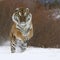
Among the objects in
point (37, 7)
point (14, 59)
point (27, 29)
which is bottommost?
point (14, 59)

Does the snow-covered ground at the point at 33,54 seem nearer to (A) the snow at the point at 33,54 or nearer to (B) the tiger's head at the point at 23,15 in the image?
(A) the snow at the point at 33,54

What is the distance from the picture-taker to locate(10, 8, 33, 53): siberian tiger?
90 centimetres

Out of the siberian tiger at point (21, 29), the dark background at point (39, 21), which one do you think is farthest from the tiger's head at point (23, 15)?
the dark background at point (39, 21)

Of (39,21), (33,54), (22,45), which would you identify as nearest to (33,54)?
(33,54)

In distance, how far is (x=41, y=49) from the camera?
0.97 meters

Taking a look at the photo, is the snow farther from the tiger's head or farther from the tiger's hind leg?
the tiger's head

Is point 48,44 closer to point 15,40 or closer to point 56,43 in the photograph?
point 56,43

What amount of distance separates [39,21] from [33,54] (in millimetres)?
Answer: 214

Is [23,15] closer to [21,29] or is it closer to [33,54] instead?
[21,29]

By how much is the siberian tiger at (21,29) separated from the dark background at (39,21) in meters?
0.06

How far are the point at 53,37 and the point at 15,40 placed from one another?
0.65 feet

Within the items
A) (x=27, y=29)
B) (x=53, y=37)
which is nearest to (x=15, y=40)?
(x=27, y=29)

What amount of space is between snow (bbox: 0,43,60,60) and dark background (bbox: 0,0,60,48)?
7 cm

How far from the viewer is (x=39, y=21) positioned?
3.41 ft
